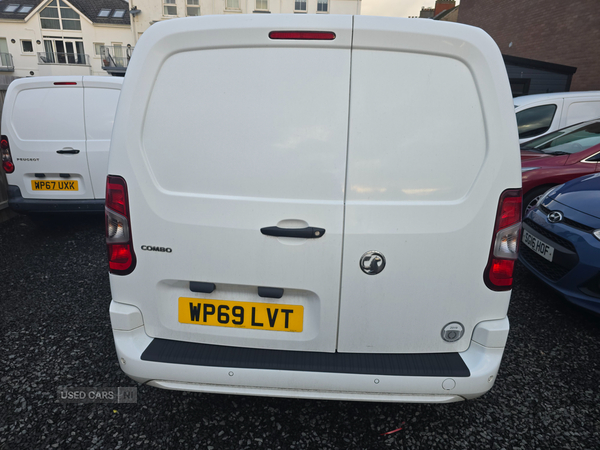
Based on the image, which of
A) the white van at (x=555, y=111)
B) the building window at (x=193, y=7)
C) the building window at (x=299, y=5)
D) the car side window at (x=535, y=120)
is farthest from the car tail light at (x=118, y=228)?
the building window at (x=299, y=5)

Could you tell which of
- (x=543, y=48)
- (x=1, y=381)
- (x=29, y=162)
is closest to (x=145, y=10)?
(x=543, y=48)

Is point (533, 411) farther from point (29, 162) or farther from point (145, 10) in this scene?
point (145, 10)

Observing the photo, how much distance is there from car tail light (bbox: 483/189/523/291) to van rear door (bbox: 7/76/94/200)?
4.57m

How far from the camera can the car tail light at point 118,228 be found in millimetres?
1705

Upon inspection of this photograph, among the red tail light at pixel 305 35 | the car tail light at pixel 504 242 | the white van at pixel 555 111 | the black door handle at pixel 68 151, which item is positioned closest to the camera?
the red tail light at pixel 305 35

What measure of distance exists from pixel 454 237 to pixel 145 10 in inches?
1404

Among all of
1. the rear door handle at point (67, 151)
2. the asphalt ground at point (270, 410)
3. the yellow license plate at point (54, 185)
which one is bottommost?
the asphalt ground at point (270, 410)

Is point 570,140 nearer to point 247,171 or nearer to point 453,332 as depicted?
point 453,332

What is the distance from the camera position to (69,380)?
2.39m

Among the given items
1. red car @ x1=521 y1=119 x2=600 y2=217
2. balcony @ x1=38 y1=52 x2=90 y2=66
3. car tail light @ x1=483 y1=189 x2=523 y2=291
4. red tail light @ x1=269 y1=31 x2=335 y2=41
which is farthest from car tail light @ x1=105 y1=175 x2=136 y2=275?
balcony @ x1=38 y1=52 x2=90 y2=66

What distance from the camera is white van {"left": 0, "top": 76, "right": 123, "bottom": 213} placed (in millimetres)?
4637

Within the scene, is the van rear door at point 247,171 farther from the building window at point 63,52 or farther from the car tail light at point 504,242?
the building window at point 63,52

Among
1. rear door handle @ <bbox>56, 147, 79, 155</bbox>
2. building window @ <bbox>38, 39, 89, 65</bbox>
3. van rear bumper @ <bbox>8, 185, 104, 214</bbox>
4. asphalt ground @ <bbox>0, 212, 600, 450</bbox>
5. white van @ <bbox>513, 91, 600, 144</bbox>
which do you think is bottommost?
asphalt ground @ <bbox>0, 212, 600, 450</bbox>

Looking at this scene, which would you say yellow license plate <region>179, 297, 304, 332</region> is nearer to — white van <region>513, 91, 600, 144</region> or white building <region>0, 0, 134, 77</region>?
white van <region>513, 91, 600, 144</region>
